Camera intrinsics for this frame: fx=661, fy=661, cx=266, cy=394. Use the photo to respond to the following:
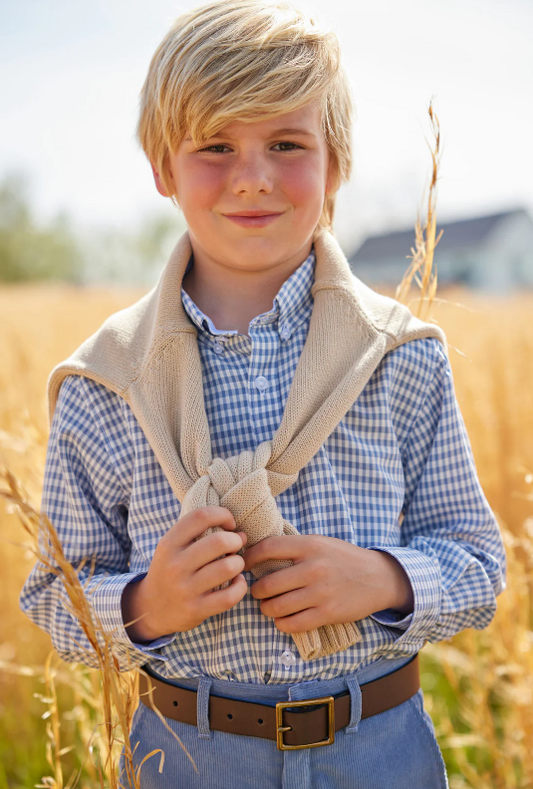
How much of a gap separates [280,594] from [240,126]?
0.78m

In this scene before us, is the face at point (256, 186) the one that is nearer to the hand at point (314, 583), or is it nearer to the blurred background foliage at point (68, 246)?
the hand at point (314, 583)

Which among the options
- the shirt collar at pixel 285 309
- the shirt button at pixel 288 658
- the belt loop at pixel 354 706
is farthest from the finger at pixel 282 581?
the shirt collar at pixel 285 309

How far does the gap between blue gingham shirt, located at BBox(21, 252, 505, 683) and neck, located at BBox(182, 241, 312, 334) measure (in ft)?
0.14

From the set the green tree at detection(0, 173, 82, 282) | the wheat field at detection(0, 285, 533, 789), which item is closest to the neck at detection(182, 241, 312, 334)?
the wheat field at detection(0, 285, 533, 789)

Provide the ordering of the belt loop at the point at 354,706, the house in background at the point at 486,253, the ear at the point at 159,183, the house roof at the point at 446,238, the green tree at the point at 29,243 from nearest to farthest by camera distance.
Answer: the belt loop at the point at 354,706 → the ear at the point at 159,183 → the house in background at the point at 486,253 → the house roof at the point at 446,238 → the green tree at the point at 29,243

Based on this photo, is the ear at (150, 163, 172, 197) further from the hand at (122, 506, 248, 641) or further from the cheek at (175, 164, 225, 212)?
the hand at (122, 506, 248, 641)

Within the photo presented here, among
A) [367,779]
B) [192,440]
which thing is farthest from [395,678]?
[192,440]

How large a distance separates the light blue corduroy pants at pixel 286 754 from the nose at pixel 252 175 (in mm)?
822

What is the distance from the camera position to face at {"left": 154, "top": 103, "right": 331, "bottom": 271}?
1.13 m

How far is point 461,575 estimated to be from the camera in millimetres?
1165

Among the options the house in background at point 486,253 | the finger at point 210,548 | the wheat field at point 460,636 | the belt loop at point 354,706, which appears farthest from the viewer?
the house in background at point 486,253

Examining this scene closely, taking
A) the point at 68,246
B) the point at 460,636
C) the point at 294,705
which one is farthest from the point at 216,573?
the point at 68,246

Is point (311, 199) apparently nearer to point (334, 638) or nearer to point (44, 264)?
point (334, 638)

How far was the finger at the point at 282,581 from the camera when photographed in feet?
3.41
